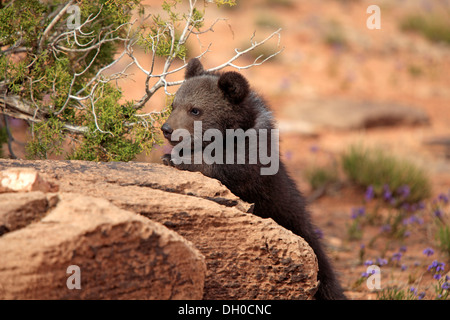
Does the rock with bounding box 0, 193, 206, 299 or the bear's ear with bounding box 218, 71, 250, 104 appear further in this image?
the bear's ear with bounding box 218, 71, 250, 104

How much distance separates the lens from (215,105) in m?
4.92

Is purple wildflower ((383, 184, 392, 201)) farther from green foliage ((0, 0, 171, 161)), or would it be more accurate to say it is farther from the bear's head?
green foliage ((0, 0, 171, 161))

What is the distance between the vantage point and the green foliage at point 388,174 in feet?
28.2

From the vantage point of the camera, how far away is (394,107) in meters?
13.1

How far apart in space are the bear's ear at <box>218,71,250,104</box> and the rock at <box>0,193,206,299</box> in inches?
80.8

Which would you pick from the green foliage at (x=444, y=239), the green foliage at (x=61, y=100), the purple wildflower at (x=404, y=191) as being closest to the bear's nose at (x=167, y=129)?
the green foliage at (x=61, y=100)

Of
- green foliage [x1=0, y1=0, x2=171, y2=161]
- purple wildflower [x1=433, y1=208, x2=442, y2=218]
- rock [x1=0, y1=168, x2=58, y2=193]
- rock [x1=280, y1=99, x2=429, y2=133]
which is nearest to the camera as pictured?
rock [x1=0, y1=168, x2=58, y2=193]

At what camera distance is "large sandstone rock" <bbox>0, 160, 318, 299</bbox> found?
3457mm

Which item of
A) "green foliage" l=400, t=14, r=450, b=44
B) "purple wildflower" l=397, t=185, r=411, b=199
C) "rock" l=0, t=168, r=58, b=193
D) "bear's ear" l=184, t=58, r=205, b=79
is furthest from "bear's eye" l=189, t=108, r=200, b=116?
"green foliage" l=400, t=14, r=450, b=44

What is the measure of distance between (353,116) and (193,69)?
830cm

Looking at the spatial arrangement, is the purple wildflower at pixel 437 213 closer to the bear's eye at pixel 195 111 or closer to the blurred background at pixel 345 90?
the blurred background at pixel 345 90

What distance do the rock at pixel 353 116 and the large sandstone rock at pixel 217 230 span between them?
9.06 m

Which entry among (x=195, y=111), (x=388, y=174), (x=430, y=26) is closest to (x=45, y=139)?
(x=195, y=111)

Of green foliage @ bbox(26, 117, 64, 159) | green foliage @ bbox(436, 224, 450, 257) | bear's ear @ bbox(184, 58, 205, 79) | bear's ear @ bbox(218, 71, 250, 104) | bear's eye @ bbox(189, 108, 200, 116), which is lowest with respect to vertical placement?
green foliage @ bbox(436, 224, 450, 257)
